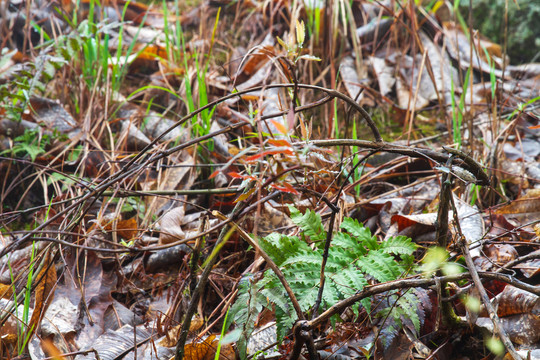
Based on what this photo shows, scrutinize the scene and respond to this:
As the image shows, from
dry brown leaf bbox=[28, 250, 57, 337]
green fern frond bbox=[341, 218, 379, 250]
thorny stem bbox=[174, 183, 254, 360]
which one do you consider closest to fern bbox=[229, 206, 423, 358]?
green fern frond bbox=[341, 218, 379, 250]

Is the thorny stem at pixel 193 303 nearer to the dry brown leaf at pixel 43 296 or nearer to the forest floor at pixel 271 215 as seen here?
the forest floor at pixel 271 215

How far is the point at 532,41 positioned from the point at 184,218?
3.22m

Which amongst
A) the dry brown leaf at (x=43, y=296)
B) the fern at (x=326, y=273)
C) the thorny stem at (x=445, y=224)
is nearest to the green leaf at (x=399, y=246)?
the fern at (x=326, y=273)

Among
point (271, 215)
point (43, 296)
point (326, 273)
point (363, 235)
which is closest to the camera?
point (326, 273)

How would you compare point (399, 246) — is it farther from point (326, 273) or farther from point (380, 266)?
point (326, 273)

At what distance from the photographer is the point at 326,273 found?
131 centimetres

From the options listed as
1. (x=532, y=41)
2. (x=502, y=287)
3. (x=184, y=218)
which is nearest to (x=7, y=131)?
(x=184, y=218)

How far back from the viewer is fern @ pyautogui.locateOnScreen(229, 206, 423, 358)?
1230 millimetres

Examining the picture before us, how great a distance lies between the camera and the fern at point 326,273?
1230 mm

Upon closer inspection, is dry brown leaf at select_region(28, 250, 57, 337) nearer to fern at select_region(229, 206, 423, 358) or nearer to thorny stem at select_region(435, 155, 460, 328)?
fern at select_region(229, 206, 423, 358)

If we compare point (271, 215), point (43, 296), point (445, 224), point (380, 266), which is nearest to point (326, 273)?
point (380, 266)

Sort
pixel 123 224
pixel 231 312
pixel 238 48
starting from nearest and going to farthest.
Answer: pixel 231 312 → pixel 123 224 → pixel 238 48

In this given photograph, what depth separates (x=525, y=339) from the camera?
1343 millimetres

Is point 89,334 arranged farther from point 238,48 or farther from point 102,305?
point 238,48
